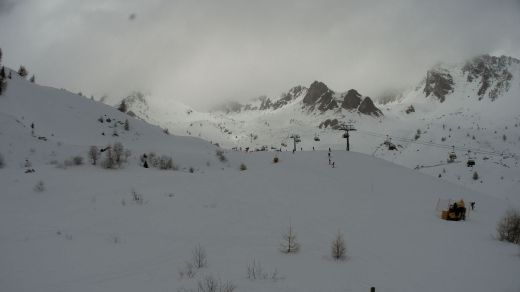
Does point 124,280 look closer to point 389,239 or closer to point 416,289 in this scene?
point 416,289

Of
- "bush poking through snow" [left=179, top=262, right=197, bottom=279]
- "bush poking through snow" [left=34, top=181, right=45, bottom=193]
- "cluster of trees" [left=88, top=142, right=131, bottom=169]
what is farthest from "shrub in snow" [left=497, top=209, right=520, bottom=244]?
"cluster of trees" [left=88, top=142, right=131, bottom=169]

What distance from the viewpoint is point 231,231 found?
539 inches

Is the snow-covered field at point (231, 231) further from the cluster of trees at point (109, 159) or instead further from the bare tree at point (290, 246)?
the cluster of trees at point (109, 159)

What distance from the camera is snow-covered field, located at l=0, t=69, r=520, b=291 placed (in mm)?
9547

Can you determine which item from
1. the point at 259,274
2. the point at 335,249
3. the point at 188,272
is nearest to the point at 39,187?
the point at 188,272

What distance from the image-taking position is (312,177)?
27.6 meters

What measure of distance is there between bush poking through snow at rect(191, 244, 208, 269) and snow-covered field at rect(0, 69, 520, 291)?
171mm

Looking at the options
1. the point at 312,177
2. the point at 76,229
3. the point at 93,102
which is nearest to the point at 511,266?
→ the point at 76,229

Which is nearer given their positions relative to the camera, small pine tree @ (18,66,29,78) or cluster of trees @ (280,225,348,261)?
cluster of trees @ (280,225,348,261)

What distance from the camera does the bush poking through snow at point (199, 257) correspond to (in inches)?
398

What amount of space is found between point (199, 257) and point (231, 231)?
3.45 meters

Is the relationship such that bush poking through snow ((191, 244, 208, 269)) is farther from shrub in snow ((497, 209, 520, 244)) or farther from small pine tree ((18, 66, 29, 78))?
small pine tree ((18, 66, 29, 78))

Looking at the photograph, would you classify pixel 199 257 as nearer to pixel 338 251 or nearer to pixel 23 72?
pixel 338 251

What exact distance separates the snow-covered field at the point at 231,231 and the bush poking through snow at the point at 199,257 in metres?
0.17
